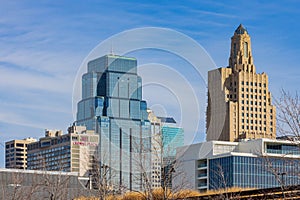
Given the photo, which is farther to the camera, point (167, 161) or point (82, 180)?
point (82, 180)

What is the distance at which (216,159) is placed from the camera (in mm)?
153250

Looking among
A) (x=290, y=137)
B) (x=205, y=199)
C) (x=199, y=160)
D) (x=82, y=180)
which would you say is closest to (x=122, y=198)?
(x=205, y=199)

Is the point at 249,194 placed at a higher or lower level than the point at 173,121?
lower

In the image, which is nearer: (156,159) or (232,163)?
(156,159)

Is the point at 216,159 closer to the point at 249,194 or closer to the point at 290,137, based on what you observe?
the point at 249,194

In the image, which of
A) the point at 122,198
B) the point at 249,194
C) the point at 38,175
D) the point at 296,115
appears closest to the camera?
the point at 296,115

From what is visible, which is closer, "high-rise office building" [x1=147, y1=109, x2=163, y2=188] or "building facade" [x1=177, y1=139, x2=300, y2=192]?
"high-rise office building" [x1=147, y1=109, x2=163, y2=188]

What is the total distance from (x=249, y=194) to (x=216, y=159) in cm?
10045

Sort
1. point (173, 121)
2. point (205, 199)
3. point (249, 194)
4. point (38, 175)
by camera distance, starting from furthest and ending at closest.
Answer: point (38, 175)
point (173, 121)
point (205, 199)
point (249, 194)

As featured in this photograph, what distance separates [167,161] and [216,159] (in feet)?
330

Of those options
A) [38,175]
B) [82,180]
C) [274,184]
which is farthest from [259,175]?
[38,175]

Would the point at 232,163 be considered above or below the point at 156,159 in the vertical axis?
above

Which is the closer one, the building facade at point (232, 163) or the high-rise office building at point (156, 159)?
the high-rise office building at point (156, 159)

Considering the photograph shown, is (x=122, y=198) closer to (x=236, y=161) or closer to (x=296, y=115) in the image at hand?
(x=296, y=115)
